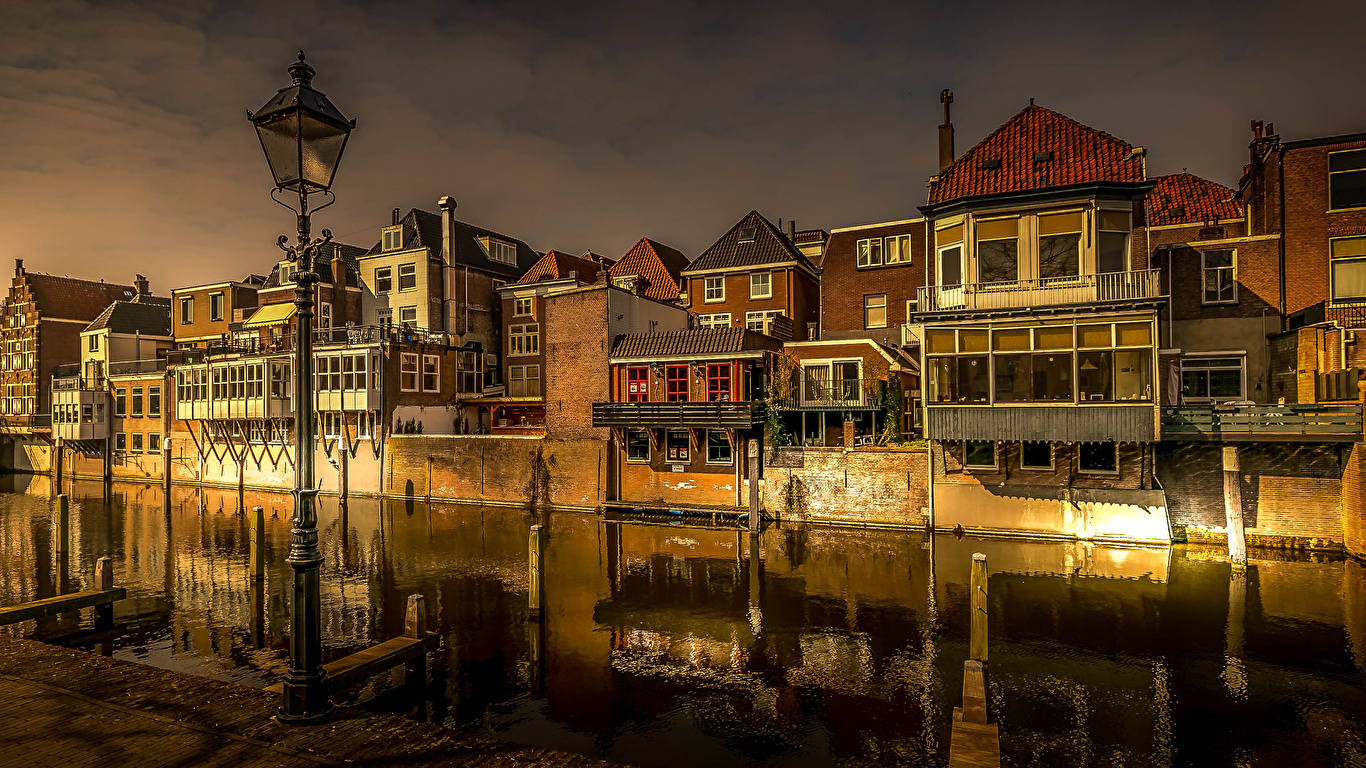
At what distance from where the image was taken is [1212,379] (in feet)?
94.6

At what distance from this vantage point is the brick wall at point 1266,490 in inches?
886

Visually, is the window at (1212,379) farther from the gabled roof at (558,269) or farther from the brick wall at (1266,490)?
the gabled roof at (558,269)

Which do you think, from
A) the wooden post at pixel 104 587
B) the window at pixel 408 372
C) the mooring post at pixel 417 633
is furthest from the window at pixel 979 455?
the window at pixel 408 372

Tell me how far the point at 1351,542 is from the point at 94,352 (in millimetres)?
→ 75472

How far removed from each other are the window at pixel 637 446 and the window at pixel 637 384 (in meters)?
1.69

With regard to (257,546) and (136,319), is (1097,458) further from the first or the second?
(136,319)

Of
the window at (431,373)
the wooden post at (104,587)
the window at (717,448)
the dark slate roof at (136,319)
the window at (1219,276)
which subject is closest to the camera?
the wooden post at (104,587)

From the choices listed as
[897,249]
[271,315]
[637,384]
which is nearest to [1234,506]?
[897,249]

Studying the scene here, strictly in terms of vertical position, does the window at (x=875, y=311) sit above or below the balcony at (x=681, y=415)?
above

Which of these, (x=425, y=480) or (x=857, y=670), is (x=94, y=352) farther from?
(x=857, y=670)

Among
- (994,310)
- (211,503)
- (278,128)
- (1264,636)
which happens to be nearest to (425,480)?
(211,503)

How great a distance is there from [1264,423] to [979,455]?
8536 mm

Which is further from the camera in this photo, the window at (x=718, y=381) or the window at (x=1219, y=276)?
the window at (x=718, y=381)

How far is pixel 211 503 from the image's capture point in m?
39.0
